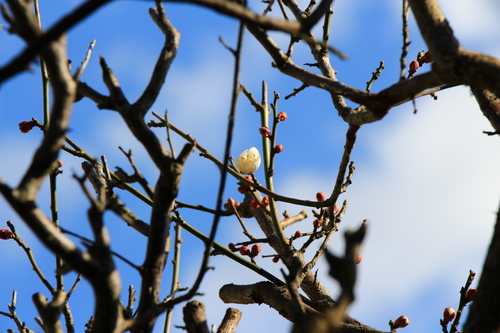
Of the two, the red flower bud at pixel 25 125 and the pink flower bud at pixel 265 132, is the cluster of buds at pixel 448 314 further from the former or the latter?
the red flower bud at pixel 25 125

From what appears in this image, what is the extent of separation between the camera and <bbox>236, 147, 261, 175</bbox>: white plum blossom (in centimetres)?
352

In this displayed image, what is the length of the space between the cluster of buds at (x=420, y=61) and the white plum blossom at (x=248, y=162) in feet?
4.12

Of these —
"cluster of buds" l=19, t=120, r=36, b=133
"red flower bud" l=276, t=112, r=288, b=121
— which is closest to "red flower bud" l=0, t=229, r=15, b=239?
"cluster of buds" l=19, t=120, r=36, b=133

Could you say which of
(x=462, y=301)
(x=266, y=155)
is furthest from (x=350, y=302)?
(x=462, y=301)

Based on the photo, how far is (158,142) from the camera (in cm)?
220

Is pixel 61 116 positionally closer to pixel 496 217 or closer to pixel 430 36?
pixel 430 36

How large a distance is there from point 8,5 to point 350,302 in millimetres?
1507

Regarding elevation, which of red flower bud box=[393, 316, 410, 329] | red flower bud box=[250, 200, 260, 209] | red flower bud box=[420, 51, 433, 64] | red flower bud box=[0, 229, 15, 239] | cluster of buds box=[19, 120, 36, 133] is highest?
red flower bud box=[420, 51, 433, 64]

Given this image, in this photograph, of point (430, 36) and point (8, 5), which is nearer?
point (8, 5)

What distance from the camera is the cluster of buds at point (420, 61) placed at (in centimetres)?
362

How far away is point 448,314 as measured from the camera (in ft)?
11.3

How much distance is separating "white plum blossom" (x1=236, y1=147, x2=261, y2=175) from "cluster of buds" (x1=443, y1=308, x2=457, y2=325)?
5.30 feet

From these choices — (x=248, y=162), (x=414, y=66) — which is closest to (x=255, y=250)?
(x=248, y=162)

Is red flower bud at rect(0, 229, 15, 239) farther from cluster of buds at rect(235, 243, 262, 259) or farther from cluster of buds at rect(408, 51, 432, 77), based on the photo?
cluster of buds at rect(408, 51, 432, 77)
